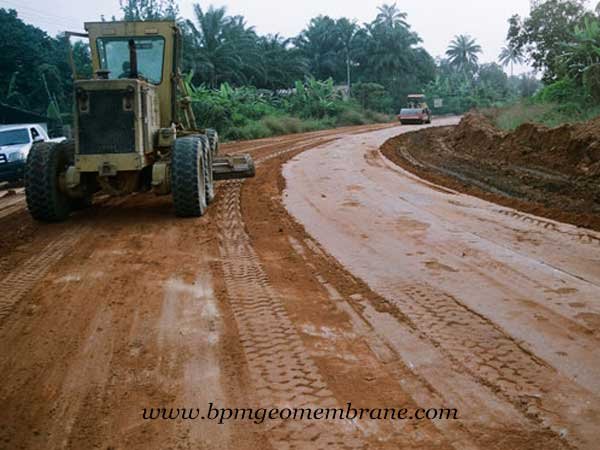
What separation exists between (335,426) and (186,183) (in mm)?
5581

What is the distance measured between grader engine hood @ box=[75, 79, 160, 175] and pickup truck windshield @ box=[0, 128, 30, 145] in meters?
10.2

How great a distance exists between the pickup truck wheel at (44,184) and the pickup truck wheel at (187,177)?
175 centimetres

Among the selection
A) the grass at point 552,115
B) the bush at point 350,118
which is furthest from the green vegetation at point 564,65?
the bush at point 350,118

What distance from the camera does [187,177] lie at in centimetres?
812

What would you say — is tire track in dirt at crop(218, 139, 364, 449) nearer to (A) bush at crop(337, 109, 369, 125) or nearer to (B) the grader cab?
(B) the grader cab

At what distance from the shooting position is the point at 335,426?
10.3 ft

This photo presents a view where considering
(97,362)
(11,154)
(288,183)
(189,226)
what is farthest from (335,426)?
(11,154)

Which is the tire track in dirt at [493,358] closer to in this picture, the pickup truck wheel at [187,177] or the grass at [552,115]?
the pickup truck wheel at [187,177]

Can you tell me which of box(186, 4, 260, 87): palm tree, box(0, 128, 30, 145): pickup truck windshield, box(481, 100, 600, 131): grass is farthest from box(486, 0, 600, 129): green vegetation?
box(186, 4, 260, 87): palm tree

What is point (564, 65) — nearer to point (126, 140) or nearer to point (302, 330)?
point (126, 140)

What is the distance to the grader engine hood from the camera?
7910 millimetres

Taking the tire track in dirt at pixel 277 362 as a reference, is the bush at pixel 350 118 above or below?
above

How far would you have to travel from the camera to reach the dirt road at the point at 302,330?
10.3 ft

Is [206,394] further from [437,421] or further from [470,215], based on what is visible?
[470,215]
